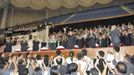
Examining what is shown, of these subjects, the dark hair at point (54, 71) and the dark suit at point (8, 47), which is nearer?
the dark hair at point (54, 71)

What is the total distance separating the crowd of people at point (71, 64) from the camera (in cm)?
790

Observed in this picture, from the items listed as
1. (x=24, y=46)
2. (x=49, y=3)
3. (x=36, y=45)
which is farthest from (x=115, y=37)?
(x=49, y=3)

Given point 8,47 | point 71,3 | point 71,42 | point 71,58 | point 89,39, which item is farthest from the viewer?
point 71,3

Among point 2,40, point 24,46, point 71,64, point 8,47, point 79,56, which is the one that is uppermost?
point 71,64

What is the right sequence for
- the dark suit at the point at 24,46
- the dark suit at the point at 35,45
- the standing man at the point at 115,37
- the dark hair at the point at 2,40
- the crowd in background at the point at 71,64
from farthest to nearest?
the dark hair at the point at 2,40 < the dark suit at the point at 24,46 < the dark suit at the point at 35,45 < the standing man at the point at 115,37 < the crowd in background at the point at 71,64

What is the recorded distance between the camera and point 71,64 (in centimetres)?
818

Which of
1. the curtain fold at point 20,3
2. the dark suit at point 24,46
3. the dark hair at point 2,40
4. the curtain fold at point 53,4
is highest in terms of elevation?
the curtain fold at point 20,3

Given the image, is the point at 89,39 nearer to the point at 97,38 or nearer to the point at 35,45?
the point at 97,38

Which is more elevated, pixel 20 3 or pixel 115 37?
pixel 20 3

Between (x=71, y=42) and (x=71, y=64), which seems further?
(x=71, y=42)

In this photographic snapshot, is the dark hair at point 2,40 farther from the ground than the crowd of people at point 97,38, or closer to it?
closer to it

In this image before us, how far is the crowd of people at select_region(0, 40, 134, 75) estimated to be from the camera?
790 centimetres

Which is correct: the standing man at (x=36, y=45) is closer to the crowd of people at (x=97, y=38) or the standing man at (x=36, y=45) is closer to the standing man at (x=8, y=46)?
the crowd of people at (x=97, y=38)

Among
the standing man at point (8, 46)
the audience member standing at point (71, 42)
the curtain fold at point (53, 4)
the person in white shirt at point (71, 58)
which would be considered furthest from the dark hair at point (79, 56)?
the curtain fold at point (53, 4)
